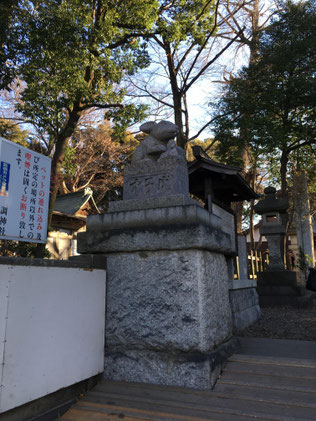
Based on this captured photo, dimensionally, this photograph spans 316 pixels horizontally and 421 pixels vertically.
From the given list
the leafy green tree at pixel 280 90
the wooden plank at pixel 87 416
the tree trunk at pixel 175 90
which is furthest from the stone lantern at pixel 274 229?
the wooden plank at pixel 87 416

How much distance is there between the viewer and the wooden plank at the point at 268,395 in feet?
7.71

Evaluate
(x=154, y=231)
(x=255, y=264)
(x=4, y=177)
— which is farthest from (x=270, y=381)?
(x=255, y=264)

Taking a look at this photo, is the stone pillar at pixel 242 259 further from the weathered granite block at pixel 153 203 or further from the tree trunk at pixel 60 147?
the tree trunk at pixel 60 147

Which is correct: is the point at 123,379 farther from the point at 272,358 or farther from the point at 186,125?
the point at 186,125

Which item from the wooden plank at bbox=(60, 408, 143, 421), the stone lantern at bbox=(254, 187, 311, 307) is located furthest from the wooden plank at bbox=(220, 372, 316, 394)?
the stone lantern at bbox=(254, 187, 311, 307)

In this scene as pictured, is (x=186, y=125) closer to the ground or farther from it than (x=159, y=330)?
farther from it

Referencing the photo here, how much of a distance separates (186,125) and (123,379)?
13537 millimetres

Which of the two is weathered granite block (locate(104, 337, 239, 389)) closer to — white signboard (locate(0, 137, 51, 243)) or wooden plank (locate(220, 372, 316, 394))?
wooden plank (locate(220, 372, 316, 394))

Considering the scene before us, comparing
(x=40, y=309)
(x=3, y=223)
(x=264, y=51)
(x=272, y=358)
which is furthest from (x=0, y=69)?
(x=264, y=51)

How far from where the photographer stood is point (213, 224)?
11.1 feet

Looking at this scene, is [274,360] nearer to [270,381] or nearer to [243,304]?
[270,381]

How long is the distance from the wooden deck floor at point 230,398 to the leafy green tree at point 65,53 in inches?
368

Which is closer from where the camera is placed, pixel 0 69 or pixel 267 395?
pixel 267 395

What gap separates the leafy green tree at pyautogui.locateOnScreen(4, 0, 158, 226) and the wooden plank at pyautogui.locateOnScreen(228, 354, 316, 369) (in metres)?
9.33
